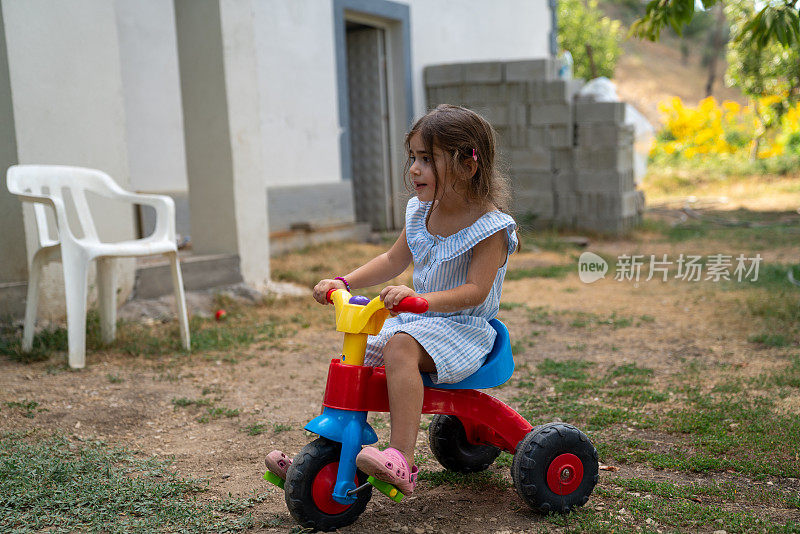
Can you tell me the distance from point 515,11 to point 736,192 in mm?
5819

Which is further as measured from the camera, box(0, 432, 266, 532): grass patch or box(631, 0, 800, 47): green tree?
box(631, 0, 800, 47): green tree

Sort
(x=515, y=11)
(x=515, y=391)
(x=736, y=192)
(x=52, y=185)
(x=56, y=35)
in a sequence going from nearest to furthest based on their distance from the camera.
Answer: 1. (x=515, y=391)
2. (x=52, y=185)
3. (x=56, y=35)
4. (x=515, y=11)
5. (x=736, y=192)

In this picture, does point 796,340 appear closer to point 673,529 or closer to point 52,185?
point 673,529

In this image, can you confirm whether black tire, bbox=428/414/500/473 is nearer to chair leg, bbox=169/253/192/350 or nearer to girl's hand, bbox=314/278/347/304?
girl's hand, bbox=314/278/347/304

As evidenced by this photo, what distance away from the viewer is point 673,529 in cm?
221

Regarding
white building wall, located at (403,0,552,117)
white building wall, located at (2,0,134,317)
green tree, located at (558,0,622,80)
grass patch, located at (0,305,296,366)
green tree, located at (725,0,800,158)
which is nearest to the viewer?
grass patch, located at (0,305,296,366)

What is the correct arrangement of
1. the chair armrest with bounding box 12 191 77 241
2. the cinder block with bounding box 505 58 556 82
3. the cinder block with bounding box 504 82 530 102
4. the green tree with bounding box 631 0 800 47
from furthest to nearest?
the cinder block with bounding box 504 82 530 102 → the cinder block with bounding box 505 58 556 82 → the chair armrest with bounding box 12 191 77 241 → the green tree with bounding box 631 0 800 47

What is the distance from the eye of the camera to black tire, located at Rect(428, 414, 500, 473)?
8.66 ft

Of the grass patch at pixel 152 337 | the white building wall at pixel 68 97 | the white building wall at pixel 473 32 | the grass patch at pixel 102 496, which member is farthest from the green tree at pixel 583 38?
the grass patch at pixel 102 496


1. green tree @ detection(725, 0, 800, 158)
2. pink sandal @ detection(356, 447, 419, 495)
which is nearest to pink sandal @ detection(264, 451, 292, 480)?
pink sandal @ detection(356, 447, 419, 495)

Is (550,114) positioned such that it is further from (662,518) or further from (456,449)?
(662,518)

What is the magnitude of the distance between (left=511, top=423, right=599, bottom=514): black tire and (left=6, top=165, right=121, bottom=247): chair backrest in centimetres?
291

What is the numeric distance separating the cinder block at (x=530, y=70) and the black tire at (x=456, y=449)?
7574 mm

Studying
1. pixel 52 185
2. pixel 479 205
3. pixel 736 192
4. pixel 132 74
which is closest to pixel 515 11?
pixel 736 192
